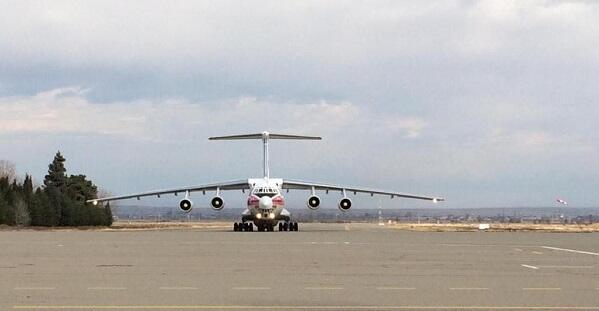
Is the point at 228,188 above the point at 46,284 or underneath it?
above

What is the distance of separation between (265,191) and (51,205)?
129 ft

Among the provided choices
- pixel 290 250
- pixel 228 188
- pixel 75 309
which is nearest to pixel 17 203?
pixel 228 188

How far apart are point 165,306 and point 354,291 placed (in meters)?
3.51

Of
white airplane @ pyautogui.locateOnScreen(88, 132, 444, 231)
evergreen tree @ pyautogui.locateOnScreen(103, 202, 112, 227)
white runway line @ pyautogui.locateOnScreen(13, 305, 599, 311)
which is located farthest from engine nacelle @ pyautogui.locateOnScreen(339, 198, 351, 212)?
evergreen tree @ pyautogui.locateOnScreen(103, 202, 112, 227)

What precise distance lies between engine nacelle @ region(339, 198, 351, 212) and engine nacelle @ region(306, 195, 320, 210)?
5.11 feet

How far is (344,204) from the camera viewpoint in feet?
170

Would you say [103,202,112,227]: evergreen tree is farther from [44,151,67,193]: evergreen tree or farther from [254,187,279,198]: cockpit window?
[254,187,279,198]: cockpit window

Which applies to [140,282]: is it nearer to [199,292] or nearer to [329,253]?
[199,292]

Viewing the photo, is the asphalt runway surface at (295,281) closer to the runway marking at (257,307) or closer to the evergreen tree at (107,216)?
the runway marking at (257,307)

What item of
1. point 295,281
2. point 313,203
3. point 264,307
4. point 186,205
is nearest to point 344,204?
point 313,203

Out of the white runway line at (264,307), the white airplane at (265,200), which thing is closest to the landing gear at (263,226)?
the white airplane at (265,200)

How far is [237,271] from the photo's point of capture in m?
16.9

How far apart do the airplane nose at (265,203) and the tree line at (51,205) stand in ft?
107

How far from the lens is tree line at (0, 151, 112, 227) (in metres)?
73.6
